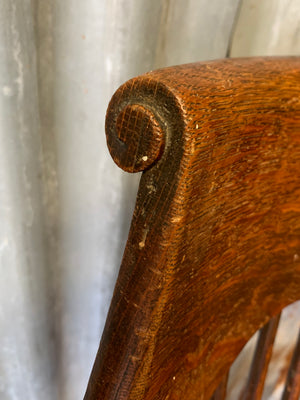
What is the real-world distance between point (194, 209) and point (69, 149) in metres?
0.28

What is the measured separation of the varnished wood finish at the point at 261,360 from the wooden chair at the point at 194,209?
0.14 m

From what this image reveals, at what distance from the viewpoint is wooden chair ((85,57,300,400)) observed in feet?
0.69

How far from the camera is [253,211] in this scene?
0.30 meters

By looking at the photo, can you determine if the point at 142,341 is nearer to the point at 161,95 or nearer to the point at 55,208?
the point at 161,95

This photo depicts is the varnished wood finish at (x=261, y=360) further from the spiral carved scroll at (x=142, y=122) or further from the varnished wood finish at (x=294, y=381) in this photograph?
the spiral carved scroll at (x=142, y=122)

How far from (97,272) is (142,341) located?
326 millimetres

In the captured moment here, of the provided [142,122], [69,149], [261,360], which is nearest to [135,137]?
[142,122]

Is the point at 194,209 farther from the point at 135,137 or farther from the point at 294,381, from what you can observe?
the point at 294,381

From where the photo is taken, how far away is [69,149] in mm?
477

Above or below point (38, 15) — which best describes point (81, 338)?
below

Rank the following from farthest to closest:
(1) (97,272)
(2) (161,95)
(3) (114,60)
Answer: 1. (1) (97,272)
2. (3) (114,60)
3. (2) (161,95)

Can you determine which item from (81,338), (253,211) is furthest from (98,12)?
→ (81,338)

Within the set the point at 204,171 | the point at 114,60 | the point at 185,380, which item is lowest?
the point at 185,380

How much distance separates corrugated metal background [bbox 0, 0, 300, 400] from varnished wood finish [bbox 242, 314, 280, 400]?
210 mm
